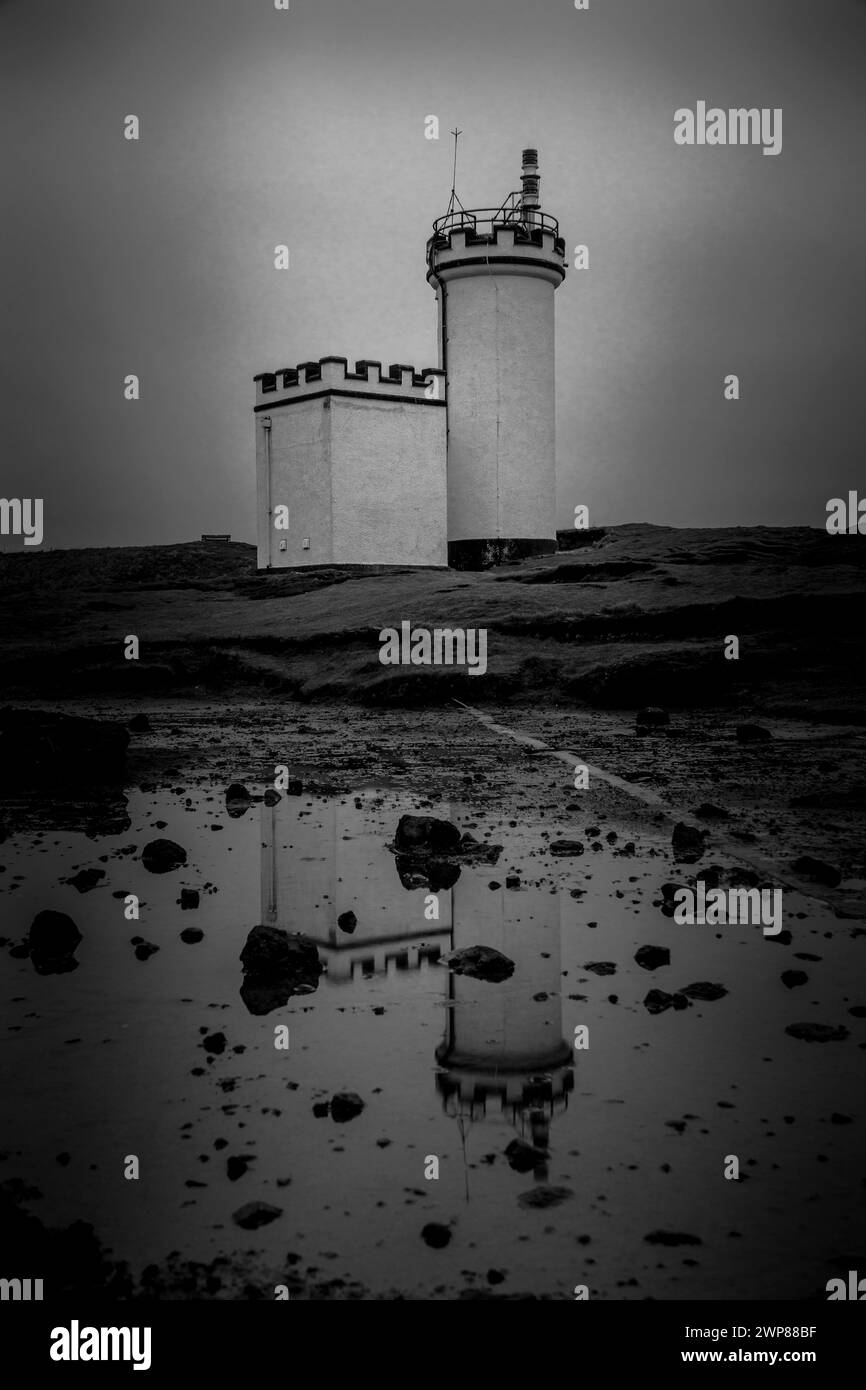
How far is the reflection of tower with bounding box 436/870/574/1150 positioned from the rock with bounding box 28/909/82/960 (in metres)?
1.31

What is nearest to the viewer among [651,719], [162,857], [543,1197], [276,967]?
[543,1197]

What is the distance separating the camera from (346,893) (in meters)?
4.80

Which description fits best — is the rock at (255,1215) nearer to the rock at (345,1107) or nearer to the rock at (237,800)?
the rock at (345,1107)

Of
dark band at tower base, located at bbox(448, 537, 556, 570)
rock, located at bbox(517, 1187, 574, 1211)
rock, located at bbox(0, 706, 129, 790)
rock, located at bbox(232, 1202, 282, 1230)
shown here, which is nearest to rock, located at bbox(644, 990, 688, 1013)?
rock, located at bbox(517, 1187, 574, 1211)

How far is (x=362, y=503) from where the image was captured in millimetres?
28938

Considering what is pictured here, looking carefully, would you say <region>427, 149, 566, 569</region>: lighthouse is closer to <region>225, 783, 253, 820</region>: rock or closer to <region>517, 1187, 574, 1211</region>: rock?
<region>225, 783, 253, 820</region>: rock

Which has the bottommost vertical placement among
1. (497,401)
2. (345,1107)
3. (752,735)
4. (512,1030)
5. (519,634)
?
(345,1107)

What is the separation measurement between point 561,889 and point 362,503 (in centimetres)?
2492

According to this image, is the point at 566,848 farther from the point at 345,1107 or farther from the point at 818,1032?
the point at 345,1107

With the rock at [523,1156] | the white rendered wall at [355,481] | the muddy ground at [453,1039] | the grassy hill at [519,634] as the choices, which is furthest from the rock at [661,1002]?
the white rendered wall at [355,481]

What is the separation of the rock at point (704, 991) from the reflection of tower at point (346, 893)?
860 millimetres

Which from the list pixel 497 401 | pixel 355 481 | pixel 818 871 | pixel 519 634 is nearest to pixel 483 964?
pixel 818 871

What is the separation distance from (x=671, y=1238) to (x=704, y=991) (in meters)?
1.41

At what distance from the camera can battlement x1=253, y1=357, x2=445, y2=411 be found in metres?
28.2
